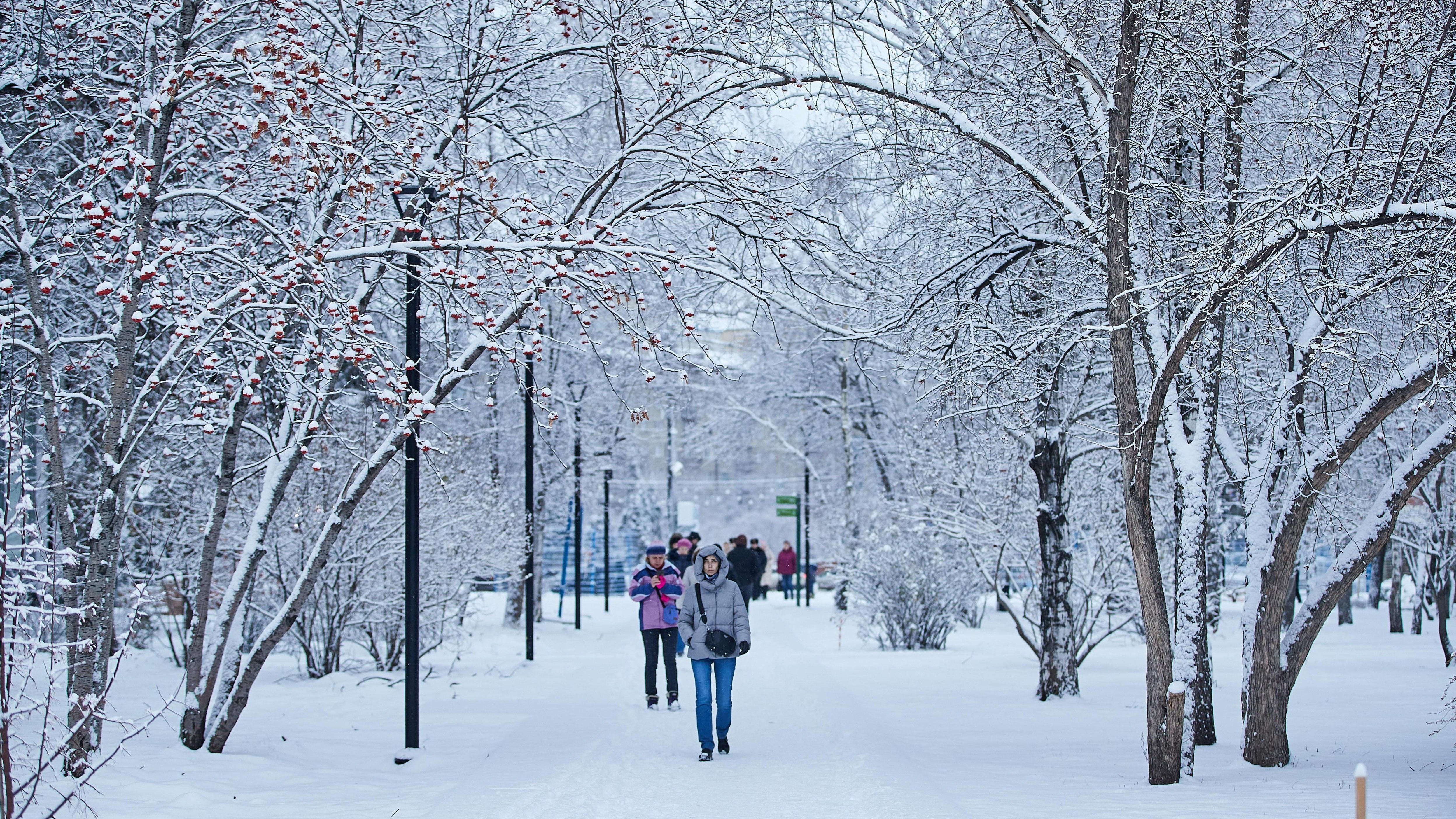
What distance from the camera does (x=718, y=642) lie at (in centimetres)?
1032

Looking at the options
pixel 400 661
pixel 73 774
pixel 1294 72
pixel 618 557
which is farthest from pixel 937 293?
pixel 618 557

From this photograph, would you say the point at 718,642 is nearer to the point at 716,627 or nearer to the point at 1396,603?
the point at 716,627

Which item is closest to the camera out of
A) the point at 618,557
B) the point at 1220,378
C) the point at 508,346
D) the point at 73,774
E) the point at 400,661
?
the point at 73,774

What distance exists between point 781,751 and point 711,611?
4.26 ft

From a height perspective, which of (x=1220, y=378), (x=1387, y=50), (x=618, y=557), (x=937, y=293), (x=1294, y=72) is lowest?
(x=618, y=557)

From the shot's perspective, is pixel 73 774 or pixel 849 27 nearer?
pixel 73 774

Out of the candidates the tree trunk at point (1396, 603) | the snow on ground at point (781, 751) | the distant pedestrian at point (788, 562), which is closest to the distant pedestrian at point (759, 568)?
the distant pedestrian at point (788, 562)

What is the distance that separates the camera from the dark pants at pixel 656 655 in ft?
43.6

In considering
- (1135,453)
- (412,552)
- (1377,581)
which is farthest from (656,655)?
(1377,581)

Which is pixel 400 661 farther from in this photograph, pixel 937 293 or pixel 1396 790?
pixel 1396 790

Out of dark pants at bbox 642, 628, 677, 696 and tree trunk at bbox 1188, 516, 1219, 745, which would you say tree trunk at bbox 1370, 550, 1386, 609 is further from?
dark pants at bbox 642, 628, 677, 696

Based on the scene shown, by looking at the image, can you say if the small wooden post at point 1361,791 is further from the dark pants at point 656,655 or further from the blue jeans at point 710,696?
the dark pants at point 656,655

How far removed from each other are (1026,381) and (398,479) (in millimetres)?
7512

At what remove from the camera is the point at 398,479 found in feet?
50.5
